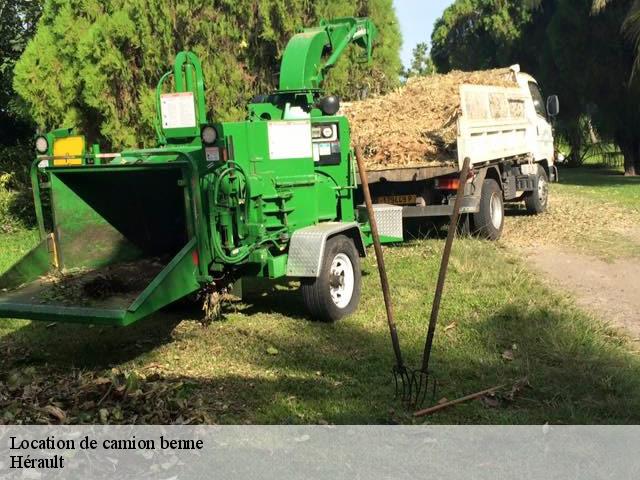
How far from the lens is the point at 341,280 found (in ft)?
21.5

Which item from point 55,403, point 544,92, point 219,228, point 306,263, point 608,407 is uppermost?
point 544,92

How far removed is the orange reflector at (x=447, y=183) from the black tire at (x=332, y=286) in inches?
112

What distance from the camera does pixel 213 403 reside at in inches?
179

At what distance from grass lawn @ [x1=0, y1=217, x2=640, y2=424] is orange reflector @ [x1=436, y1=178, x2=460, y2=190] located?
180cm

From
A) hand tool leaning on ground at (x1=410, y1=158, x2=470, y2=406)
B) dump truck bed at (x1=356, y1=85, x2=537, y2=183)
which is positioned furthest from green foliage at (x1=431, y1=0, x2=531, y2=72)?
hand tool leaning on ground at (x1=410, y1=158, x2=470, y2=406)

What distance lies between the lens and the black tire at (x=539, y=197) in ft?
40.3

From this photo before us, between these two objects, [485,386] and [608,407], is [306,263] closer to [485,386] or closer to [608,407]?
[485,386]

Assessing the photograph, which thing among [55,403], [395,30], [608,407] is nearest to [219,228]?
[55,403]

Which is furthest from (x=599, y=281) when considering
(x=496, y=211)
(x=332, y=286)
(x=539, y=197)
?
(x=539, y=197)

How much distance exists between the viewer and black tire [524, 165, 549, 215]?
12281 mm

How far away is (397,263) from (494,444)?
475cm

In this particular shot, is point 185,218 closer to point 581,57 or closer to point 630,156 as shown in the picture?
point 581,57

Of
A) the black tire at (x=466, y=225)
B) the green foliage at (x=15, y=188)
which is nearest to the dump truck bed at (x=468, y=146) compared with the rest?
the black tire at (x=466, y=225)

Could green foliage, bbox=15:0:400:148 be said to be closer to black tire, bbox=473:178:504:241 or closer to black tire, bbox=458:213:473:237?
black tire, bbox=458:213:473:237
